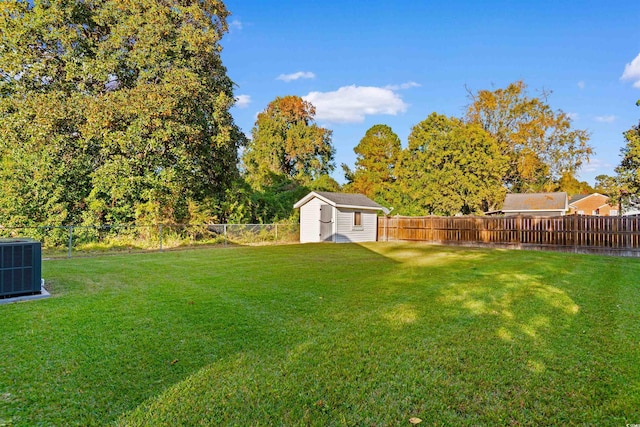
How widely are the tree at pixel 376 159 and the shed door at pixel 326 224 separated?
12.7 meters

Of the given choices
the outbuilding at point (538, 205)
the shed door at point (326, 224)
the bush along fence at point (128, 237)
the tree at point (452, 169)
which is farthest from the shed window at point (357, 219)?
the outbuilding at point (538, 205)

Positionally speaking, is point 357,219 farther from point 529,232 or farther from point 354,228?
point 529,232

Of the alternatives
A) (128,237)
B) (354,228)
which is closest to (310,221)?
(354,228)

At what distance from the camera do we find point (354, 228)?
19062 millimetres

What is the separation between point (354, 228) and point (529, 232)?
8.39m

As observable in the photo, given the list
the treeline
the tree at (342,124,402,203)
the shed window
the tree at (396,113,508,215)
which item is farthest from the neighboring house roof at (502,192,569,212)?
the treeline

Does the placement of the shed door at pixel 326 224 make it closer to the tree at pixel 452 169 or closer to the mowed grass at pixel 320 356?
the tree at pixel 452 169

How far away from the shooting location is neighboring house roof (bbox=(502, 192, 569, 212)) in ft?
80.1

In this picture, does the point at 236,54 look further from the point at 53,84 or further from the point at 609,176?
the point at 609,176

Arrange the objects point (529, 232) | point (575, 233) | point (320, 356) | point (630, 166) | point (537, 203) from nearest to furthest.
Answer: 1. point (320, 356)
2. point (575, 233)
3. point (529, 232)
4. point (630, 166)
5. point (537, 203)

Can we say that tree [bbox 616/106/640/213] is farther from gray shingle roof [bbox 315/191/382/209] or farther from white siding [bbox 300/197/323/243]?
white siding [bbox 300/197/323/243]

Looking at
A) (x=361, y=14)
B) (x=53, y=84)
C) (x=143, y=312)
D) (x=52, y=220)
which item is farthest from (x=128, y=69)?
(x=143, y=312)

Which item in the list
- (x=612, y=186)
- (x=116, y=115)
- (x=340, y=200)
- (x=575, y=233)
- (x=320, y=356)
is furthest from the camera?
(x=340, y=200)

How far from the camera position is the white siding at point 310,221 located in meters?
18.3
